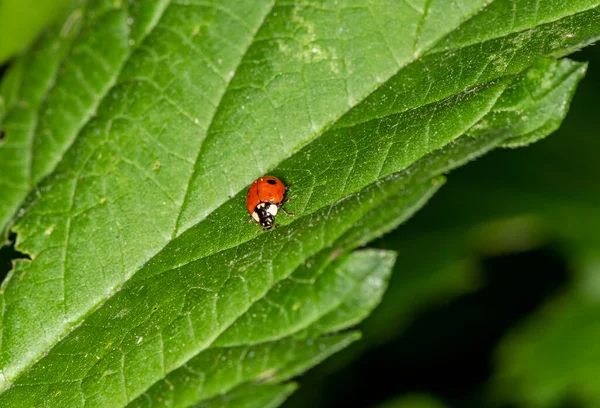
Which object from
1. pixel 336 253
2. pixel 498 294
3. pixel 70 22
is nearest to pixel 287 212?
pixel 336 253

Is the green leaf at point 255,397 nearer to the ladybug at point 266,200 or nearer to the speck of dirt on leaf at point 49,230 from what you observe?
the ladybug at point 266,200

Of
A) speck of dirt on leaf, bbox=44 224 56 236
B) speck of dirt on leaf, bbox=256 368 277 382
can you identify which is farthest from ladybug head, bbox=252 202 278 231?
speck of dirt on leaf, bbox=44 224 56 236

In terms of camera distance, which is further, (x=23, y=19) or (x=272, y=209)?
(x=23, y=19)

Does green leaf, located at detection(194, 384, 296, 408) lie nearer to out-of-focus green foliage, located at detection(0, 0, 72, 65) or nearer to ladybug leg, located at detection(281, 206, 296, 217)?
ladybug leg, located at detection(281, 206, 296, 217)

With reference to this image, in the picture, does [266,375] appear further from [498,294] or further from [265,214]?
[498,294]

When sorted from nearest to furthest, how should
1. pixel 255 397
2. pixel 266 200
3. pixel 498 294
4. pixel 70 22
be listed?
pixel 255 397, pixel 266 200, pixel 70 22, pixel 498 294

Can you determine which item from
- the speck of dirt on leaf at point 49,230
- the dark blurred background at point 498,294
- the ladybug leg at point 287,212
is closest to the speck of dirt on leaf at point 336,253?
the ladybug leg at point 287,212
